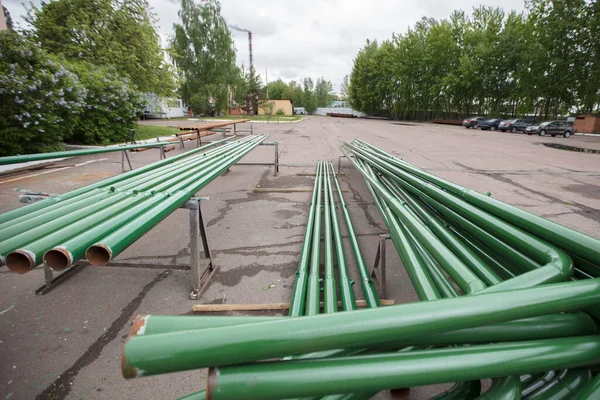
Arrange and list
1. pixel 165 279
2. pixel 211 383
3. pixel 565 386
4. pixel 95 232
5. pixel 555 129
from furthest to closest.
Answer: pixel 555 129 < pixel 165 279 < pixel 95 232 < pixel 565 386 < pixel 211 383

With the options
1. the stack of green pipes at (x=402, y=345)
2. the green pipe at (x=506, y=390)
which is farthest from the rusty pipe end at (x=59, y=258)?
the green pipe at (x=506, y=390)

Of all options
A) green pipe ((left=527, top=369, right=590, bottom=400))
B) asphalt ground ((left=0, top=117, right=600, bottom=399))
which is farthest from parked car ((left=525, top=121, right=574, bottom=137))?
green pipe ((left=527, top=369, right=590, bottom=400))

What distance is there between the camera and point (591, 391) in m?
0.87

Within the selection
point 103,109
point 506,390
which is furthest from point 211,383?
point 103,109

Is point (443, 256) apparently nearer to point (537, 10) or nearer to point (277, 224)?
point (277, 224)

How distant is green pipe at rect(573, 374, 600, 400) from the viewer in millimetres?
867

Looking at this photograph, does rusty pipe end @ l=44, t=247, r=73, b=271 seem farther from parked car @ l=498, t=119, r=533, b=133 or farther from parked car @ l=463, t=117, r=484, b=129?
parked car @ l=463, t=117, r=484, b=129

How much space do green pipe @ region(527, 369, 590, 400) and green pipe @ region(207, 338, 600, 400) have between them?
14cm

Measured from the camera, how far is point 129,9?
17.2 meters

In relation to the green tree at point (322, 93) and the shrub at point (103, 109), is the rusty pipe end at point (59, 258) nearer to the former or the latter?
the shrub at point (103, 109)

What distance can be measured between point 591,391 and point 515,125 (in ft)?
113

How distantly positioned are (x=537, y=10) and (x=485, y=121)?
465 inches

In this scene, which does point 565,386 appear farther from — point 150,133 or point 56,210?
point 150,133

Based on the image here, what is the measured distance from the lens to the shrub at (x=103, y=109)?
11945mm
